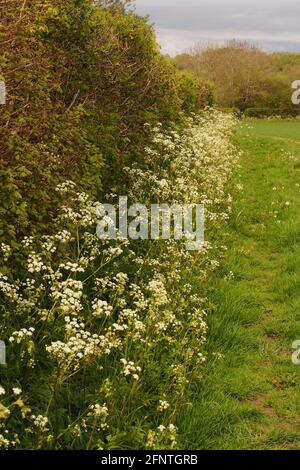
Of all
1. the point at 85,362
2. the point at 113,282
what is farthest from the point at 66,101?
the point at 85,362

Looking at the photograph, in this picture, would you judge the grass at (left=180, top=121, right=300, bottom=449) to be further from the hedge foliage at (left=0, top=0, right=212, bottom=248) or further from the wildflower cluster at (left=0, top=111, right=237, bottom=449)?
the hedge foliage at (left=0, top=0, right=212, bottom=248)

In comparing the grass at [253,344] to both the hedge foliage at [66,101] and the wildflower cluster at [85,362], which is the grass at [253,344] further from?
the hedge foliage at [66,101]

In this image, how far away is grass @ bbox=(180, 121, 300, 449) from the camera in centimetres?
468

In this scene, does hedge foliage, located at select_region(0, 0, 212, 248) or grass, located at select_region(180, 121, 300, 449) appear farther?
hedge foliage, located at select_region(0, 0, 212, 248)

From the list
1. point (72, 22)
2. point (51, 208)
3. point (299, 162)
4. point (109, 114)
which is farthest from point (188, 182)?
point (299, 162)

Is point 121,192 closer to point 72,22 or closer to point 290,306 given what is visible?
point 72,22

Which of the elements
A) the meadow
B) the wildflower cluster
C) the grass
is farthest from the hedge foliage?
the grass

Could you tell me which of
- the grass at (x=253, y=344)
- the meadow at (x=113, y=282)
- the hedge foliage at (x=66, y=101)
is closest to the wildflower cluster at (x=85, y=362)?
the meadow at (x=113, y=282)

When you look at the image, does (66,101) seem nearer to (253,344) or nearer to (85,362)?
(253,344)

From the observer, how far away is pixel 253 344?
6.36 m

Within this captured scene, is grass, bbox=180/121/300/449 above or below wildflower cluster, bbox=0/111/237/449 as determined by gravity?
below

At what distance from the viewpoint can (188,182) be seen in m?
10.2

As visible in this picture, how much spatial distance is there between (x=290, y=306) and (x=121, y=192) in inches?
138

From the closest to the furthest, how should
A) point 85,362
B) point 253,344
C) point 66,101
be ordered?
point 85,362
point 253,344
point 66,101
